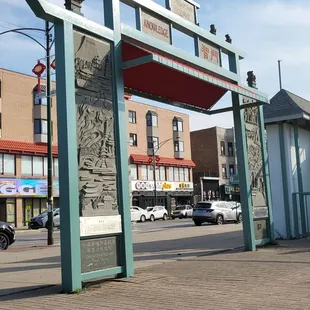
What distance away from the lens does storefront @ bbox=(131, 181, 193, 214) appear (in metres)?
56.1

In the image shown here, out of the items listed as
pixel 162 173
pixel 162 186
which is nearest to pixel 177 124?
pixel 162 173

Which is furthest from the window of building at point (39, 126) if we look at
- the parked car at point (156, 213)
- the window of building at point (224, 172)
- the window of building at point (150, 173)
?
the window of building at point (224, 172)

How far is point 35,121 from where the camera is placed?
148ft

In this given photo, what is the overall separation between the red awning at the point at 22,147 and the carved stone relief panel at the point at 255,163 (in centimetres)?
3082

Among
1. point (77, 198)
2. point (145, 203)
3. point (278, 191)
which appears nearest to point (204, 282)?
point (77, 198)

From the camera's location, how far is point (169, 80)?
36.4ft

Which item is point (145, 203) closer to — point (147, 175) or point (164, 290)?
point (147, 175)

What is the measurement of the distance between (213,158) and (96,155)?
66740 millimetres

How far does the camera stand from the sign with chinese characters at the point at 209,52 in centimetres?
1214

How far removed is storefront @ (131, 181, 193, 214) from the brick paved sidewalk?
44.9m

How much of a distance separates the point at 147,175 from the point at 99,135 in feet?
162

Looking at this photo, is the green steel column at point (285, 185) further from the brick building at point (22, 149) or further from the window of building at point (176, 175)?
the window of building at point (176, 175)

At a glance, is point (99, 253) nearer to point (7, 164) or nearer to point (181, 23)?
point (181, 23)

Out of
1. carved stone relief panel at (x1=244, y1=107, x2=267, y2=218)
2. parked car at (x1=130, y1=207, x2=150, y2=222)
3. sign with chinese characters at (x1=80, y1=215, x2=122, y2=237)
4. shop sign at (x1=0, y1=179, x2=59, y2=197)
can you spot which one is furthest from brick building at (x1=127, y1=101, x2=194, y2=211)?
sign with chinese characters at (x1=80, y1=215, x2=122, y2=237)
